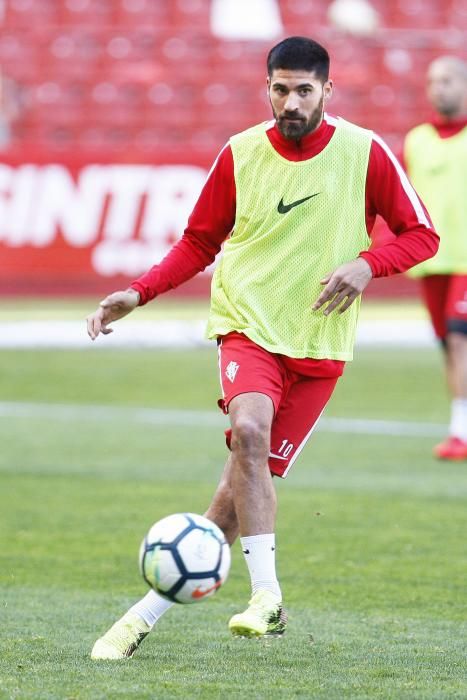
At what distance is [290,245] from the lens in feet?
17.8

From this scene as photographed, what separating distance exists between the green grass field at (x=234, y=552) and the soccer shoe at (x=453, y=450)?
0.19 meters

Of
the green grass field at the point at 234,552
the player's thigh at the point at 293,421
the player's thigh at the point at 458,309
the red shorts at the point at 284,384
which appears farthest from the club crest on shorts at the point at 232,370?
the player's thigh at the point at 458,309

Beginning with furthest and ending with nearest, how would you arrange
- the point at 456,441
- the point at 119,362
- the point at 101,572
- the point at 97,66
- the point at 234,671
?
the point at 97,66, the point at 119,362, the point at 456,441, the point at 101,572, the point at 234,671

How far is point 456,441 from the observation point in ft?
34.6

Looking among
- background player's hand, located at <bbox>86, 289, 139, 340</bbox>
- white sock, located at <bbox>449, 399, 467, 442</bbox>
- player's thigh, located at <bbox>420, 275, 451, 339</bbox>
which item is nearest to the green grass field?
white sock, located at <bbox>449, 399, 467, 442</bbox>

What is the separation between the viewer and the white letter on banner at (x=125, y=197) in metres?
20.5

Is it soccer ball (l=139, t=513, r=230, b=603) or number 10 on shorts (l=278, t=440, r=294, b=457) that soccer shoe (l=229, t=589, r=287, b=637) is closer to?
soccer ball (l=139, t=513, r=230, b=603)

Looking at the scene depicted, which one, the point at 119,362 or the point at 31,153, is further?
the point at 31,153

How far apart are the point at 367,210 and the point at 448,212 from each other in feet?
18.5

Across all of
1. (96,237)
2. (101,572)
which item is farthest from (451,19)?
(101,572)

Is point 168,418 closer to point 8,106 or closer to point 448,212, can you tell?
point 448,212

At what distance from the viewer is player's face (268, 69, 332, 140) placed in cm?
524

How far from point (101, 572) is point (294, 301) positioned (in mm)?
2044

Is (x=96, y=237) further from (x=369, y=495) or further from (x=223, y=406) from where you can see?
(x=223, y=406)
